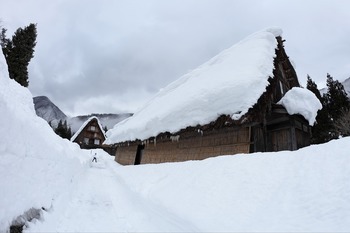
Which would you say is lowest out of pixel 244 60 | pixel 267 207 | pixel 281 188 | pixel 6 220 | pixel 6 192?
pixel 6 220

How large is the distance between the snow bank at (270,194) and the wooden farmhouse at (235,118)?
3487mm

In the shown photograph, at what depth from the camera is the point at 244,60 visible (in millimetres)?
12508

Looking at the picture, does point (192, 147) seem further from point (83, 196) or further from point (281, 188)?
point (281, 188)

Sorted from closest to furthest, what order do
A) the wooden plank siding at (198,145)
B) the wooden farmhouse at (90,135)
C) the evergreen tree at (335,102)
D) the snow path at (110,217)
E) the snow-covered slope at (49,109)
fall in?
the snow path at (110,217) → the wooden plank siding at (198,145) → the evergreen tree at (335,102) → the wooden farmhouse at (90,135) → the snow-covered slope at (49,109)

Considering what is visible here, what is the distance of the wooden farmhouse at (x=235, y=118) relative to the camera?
31.8 ft

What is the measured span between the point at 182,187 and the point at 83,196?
348 cm

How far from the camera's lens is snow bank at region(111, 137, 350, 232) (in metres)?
3.71

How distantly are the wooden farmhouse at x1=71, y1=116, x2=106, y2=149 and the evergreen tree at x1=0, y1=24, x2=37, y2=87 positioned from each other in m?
23.4

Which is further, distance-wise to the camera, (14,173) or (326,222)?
(14,173)

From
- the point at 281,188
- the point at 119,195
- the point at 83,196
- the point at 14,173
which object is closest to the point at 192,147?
the point at 119,195

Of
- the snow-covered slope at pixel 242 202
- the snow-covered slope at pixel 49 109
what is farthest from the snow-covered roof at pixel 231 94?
the snow-covered slope at pixel 49 109

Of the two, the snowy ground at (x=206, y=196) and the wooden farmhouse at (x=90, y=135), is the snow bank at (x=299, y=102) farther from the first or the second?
the wooden farmhouse at (x=90, y=135)

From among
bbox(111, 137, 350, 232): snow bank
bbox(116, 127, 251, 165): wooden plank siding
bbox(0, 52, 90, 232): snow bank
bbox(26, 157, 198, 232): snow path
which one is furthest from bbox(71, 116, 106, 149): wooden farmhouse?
bbox(111, 137, 350, 232): snow bank

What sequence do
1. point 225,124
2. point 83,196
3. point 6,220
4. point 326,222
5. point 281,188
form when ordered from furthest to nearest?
point 225,124 → point 83,196 → point 281,188 → point 6,220 → point 326,222
